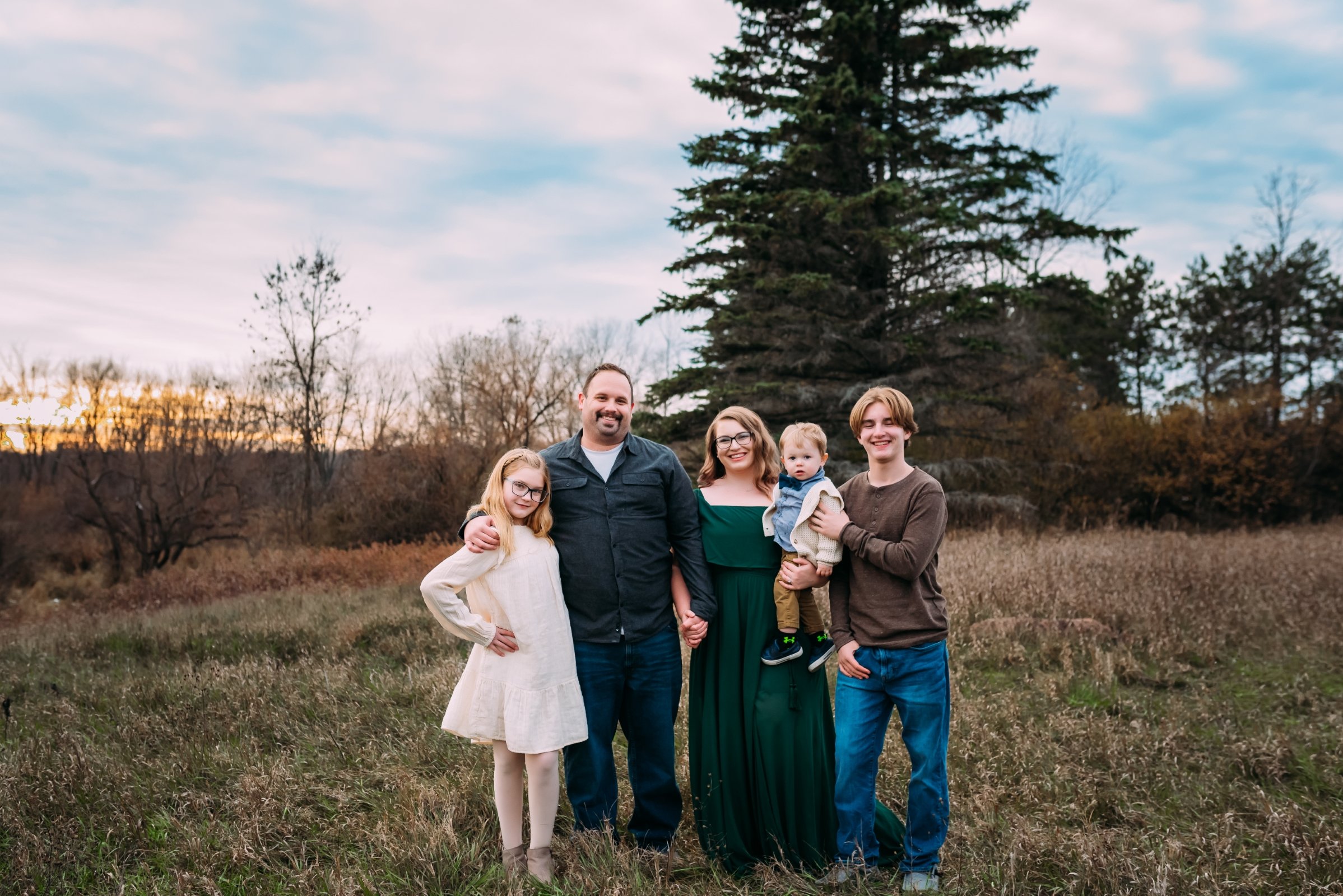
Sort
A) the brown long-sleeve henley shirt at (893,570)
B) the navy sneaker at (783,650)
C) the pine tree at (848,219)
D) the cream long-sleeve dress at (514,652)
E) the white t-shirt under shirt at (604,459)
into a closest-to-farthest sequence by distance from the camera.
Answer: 1. the brown long-sleeve henley shirt at (893,570)
2. the cream long-sleeve dress at (514,652)
3. the navy sneaker at (783,650)
4. the white t-shirt under shirt at (604,459)
5. the pine tree at (848,219)

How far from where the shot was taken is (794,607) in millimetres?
3371

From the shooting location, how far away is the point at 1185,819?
161 inches

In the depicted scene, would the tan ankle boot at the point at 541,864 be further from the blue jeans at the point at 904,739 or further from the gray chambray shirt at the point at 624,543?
the blue jeans at the point at 904,739

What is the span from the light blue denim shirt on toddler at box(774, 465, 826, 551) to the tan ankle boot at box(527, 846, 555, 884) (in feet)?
5.42

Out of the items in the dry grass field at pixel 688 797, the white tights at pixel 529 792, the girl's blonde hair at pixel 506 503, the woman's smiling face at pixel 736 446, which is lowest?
the dry grass field at pixel 688 797

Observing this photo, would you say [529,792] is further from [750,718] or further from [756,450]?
[756,450]

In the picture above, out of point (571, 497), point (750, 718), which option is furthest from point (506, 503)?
point (750, 718)

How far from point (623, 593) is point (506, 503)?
2.16 feet

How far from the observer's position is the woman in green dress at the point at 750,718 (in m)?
3.44

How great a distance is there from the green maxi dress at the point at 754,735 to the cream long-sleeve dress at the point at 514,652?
622mm

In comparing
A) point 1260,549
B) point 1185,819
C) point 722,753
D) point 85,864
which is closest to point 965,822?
point 1185,819

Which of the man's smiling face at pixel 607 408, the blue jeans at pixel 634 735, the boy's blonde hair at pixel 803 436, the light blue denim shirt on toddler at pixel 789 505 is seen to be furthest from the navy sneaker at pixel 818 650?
the man's smiling face at pixel 607 408

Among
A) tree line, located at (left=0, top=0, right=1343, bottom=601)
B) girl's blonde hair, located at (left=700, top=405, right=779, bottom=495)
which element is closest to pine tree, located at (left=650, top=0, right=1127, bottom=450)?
tree line, located at (left=0, top=0, right=1343, bottom=601)

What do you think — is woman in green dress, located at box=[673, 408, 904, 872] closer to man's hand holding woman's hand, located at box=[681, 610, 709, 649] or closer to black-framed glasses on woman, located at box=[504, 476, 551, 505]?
man's hand holding woman's hand, located at box=[681, 610, 709, 649]
